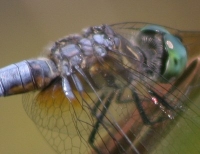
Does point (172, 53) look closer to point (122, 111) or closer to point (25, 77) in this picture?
point (122, 111)

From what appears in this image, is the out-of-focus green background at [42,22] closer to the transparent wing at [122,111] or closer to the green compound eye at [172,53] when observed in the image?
the transparent wing at [122,111]

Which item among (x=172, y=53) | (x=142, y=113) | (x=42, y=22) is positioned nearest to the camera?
(x=142, y=113)

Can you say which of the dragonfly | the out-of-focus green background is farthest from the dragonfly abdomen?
the out-of-focus green background

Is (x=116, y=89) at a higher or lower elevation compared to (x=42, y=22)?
A: higher

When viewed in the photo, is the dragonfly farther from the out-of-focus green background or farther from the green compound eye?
the out-of-focus green background

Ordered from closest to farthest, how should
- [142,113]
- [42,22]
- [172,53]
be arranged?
1. [142,113]
2. [172,53]
3. [42,22]

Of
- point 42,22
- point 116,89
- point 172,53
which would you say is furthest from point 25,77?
point 42,22

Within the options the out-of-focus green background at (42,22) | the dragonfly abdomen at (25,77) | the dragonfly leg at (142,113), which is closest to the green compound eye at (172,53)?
the dragonfly leg at (142,113)
